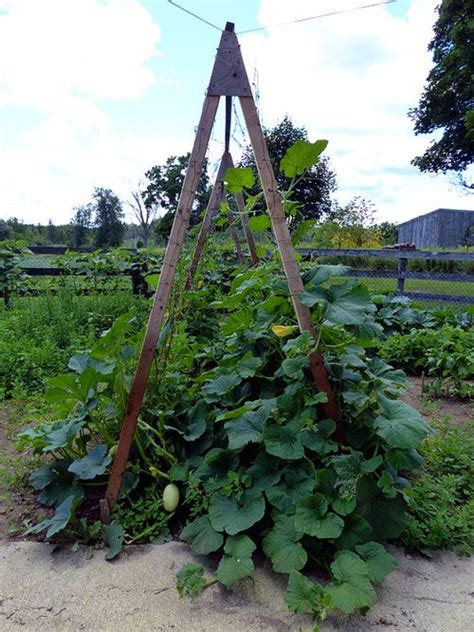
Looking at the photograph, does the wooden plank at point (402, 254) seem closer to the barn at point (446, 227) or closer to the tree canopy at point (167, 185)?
the tree canopy at point (167, 185)

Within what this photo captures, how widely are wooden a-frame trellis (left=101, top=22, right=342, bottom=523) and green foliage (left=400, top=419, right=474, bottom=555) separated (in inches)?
17.5

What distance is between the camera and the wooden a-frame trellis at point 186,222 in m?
1.69

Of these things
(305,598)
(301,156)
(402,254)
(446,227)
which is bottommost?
(305,598)

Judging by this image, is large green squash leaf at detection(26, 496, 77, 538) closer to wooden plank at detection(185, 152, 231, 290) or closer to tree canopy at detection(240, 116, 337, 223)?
wooden plank at detection(185, 152, 231, 290)

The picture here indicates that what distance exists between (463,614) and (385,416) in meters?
0.63

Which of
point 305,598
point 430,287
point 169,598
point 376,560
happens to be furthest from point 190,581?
point 430,287

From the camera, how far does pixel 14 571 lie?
152 centimetres

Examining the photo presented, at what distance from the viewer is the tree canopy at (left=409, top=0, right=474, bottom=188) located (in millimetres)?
13919

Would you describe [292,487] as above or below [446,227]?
below

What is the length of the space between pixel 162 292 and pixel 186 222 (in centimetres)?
Answer: 30

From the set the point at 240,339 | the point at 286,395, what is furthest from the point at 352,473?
the point at 240,339

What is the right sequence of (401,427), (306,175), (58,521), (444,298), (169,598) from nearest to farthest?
(169,598) → (401,427) → (58,521) → (306,175) → (444,298)

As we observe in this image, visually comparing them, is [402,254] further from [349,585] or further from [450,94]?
[450,94]

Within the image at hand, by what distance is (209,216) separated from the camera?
327cm
